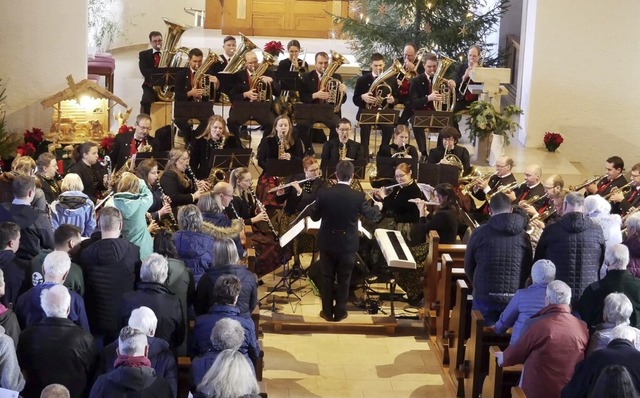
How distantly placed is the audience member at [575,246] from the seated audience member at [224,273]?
7.04 ft

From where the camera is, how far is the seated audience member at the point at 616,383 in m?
5.68

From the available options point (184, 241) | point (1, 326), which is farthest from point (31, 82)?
point (1, 326)

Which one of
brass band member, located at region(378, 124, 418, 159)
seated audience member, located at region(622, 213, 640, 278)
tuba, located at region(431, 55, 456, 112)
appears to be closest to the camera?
seated audience member, located at region(622, 213, 640, 278)

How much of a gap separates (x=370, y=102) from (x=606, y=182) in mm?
2831

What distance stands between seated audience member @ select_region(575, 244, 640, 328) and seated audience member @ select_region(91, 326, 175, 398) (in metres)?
2.79

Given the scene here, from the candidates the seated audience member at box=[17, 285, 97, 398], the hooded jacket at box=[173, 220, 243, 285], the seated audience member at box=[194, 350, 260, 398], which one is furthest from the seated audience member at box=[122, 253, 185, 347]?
the seated audience member at box=[194, 350, 260, 398]

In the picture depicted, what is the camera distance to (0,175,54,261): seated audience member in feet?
27.1

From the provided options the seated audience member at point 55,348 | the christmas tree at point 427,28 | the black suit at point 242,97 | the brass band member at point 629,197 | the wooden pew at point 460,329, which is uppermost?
the christmas tree at point 427,28

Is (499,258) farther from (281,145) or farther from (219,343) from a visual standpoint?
(281,145)

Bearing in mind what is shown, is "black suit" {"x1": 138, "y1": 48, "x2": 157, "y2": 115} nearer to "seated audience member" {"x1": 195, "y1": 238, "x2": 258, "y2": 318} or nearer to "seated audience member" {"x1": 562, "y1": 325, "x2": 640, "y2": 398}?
"seated audience member" {"x1": 195, "y1": 238, "x2": 258, "y2": 318}

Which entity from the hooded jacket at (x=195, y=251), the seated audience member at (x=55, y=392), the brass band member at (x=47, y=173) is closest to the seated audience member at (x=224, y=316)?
the hooded jacket at (x=195, y=251)

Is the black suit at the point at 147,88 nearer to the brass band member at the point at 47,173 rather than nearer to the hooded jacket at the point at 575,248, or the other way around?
the brass band member at the point at 47,173

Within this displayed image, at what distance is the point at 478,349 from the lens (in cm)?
803

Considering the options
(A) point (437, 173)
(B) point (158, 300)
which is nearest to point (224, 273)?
(B) point (158, 300)
